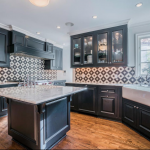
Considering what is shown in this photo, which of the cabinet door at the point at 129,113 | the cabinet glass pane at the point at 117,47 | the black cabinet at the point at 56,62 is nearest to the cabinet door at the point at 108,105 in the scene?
the cabinet door at the point at 129,113

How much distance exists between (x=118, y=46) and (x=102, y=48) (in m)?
0.42

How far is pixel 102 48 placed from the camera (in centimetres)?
307

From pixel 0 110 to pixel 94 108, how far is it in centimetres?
247

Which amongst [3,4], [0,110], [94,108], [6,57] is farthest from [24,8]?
[94,108]

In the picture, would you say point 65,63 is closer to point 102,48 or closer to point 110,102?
point 102,48

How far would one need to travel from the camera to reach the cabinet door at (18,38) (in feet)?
10.3

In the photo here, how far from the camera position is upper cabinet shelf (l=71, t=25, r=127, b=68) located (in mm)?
2841

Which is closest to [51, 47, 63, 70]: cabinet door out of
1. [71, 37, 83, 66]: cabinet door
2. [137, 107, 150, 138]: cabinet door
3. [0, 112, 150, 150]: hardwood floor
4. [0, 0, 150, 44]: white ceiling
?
[71, 37, 83, 66]: cabinet door

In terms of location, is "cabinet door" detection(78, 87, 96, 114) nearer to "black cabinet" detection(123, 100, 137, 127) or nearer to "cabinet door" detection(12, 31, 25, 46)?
"black cabinet" detection(123, 100, 137, 127)

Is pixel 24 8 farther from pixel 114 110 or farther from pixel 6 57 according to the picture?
pixel 114 110

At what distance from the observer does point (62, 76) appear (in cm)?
521

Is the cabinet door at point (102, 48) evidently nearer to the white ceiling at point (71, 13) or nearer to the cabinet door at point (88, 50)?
the cabinet door at point (88, 50)

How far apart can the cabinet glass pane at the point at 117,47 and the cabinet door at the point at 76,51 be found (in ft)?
3.23

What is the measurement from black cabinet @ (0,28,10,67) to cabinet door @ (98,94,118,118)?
287cm
